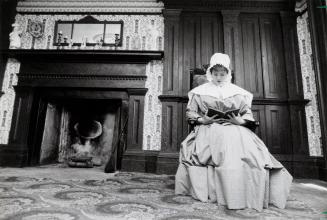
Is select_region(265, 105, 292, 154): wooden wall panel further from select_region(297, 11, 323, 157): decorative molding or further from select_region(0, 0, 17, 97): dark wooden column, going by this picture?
select_region(0, 0, 17, 97): dark wooden column

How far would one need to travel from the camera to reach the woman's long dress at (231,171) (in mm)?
1493

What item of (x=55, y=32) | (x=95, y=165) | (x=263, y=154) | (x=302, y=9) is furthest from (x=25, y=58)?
(x=302, y=9)

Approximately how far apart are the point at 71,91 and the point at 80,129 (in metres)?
0.75

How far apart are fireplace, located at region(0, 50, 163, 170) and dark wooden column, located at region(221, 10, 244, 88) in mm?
1190

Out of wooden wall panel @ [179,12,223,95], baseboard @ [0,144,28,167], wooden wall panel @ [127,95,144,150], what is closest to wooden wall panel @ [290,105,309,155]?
wooden wall panel @ [179,12,223,95]

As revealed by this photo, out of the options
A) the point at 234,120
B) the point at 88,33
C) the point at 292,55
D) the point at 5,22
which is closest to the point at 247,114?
the point at 234,120

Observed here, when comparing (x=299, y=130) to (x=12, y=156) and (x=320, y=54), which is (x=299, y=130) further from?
(x=12, y=156)

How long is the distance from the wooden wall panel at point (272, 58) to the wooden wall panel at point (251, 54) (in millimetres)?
79

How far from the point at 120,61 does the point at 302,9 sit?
327cm

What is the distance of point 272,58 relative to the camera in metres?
3.83

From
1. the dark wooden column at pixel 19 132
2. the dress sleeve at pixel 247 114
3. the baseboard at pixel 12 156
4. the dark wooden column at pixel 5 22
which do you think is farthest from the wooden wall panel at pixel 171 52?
the dark wooden column at pixel 5 22

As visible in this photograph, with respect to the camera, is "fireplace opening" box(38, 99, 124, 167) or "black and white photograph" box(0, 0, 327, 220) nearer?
"black and white photograph" box(0, 0, 327, 220)

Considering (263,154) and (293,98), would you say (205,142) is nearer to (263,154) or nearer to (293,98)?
(263,154)

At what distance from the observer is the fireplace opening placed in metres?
4.10
